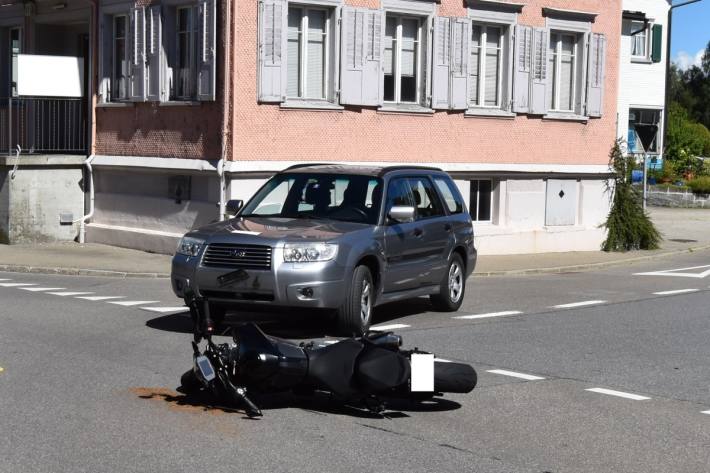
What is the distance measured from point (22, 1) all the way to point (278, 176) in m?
14.3

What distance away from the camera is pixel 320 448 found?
773cm

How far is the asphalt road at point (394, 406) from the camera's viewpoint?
7539 mm

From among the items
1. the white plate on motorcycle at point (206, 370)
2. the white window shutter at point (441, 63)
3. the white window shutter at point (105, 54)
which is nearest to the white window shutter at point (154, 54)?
the white window shutter at point (105, 54)

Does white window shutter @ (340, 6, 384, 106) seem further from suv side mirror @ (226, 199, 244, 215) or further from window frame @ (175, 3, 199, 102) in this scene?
suv side mirror @ (226, 199, 244, 215)

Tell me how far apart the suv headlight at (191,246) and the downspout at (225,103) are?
8.37m

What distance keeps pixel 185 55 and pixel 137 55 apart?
1.12m

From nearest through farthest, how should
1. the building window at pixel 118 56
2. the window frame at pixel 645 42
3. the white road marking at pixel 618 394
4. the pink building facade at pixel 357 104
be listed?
1. the white road marking at pixel 618 394
2. the pink building facade at pixel 357 104
3. the building window at pixel 118 56
4. the window frame at pixel 645 42

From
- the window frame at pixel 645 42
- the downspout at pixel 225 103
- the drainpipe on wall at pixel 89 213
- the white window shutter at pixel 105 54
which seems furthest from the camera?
the window frame at pixel 645 42

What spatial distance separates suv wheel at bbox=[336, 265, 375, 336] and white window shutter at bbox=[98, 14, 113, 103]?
506 inches

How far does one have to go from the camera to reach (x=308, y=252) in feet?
40.3

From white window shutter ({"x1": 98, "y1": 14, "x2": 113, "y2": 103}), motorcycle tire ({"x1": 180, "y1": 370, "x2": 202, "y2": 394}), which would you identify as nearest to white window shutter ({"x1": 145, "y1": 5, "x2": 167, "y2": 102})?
white window shutter ({"x1": 98, "y1": 14, "x2": 113, "y2": 103})

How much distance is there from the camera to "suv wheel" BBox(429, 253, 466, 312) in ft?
49.5

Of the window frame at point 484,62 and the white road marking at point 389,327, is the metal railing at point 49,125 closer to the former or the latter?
the window frame at point 484,62

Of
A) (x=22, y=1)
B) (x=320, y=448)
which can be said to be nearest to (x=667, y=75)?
(x=22, y=1)
